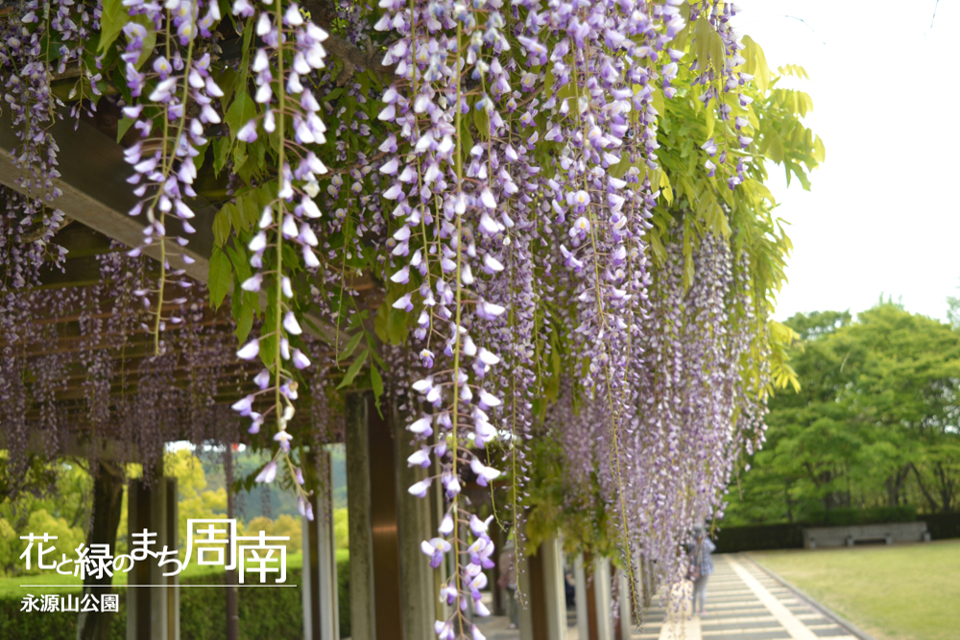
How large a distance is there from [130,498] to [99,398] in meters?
3.91

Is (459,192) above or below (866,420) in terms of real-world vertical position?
below

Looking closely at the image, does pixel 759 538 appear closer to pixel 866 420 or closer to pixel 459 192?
pixel 866 420

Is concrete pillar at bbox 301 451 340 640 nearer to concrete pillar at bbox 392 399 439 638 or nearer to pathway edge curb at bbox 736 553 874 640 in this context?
concrete pillar at bbox 392 399 439 638

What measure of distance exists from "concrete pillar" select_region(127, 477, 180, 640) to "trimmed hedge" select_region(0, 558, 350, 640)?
88 centimetres

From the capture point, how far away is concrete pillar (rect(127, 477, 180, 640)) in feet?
24.2

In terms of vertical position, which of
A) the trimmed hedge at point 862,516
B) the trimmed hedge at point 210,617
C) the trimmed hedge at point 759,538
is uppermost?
the trimmed hedge at point 210,617

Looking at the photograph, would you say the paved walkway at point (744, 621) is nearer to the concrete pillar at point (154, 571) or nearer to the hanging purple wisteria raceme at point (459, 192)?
the concrete pillar at point (154, 571)

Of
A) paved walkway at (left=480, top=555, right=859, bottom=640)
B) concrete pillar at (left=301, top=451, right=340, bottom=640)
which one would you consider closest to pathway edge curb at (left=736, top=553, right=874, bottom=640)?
paved walkway at (left=480, top=555, right=859, bottom=640)

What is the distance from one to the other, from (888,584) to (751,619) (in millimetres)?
5961

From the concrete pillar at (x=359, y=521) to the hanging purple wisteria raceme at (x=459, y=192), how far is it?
1.24 m

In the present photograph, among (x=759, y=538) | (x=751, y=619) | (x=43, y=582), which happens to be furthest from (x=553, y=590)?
(x=759, y=538)

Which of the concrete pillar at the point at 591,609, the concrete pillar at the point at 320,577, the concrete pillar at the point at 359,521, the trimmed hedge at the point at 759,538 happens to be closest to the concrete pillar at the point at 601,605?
the concrete pillar at the point at 591,609

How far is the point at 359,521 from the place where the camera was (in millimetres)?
4578

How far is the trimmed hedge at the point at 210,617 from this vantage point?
24.6 ft
